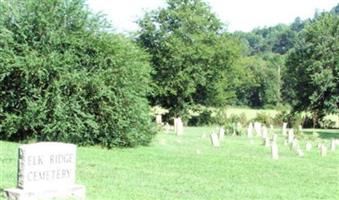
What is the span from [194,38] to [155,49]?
10.3ft

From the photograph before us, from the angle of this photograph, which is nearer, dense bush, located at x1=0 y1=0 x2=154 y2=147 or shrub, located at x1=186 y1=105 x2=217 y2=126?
dense bush, located at x1=0 y1=0 x2=154 y2=147

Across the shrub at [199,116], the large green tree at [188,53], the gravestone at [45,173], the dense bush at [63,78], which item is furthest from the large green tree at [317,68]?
the gravestone at [45,173]

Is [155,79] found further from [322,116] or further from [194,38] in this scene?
[322,116]

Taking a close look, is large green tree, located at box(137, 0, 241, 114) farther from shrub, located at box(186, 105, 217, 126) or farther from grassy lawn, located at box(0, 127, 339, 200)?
grassy lawn, located at box(0, 127, 339, 200)

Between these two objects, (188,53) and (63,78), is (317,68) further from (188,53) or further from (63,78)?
(63,78)

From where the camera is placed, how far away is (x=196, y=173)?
16.9 meters

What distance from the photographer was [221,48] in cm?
4975

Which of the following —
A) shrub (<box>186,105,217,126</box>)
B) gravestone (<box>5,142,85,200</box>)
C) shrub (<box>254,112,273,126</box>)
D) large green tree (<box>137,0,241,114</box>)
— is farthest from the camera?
shrub (<box>186,105,217,126</box>)

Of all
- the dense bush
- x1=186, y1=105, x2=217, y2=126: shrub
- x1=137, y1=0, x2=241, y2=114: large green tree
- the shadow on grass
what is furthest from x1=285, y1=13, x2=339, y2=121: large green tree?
the dense bush

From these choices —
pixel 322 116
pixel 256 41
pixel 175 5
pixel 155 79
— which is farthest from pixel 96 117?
pixel 256 41

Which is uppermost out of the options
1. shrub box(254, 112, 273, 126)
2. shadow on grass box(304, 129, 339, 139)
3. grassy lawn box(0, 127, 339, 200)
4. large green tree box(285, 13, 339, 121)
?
large green tree box(285, 13, 339, 121)

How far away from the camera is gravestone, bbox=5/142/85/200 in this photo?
10.3m

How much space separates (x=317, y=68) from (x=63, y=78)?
3359cm

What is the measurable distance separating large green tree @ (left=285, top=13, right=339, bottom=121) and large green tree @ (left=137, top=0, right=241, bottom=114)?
5.89 metres
